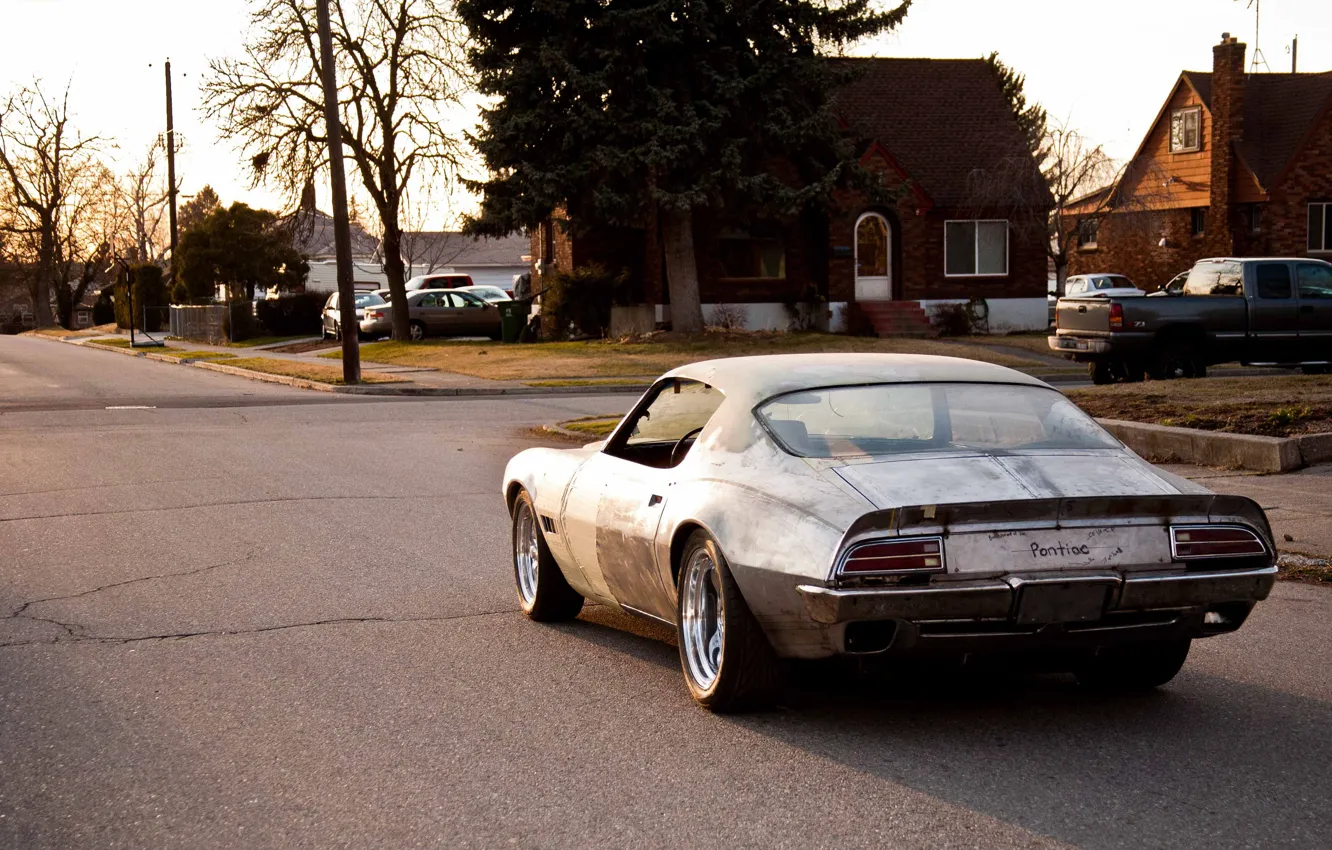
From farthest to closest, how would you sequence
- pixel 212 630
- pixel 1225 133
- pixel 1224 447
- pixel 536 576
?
pixel 1225 133 → pixel 1224 447 → pixel 536 576 → pixel 212 630

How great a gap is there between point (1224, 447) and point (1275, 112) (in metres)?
42.7

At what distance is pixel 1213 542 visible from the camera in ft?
17.9

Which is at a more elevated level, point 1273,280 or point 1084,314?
point 1273,280

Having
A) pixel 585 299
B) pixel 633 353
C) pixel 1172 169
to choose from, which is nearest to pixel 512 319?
pixel 585 299

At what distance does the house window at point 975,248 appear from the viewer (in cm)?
4269

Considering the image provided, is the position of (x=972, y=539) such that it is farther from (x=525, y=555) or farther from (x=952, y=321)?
(x=952, y=321)

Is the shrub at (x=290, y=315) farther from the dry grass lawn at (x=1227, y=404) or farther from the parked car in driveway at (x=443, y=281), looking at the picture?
the dry grass lawn at (x=1227, y=404)

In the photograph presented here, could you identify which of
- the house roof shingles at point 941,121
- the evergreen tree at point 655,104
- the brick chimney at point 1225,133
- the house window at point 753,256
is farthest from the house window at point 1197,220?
the evergreen tree at point 655,104

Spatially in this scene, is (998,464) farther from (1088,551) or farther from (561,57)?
(561,57)

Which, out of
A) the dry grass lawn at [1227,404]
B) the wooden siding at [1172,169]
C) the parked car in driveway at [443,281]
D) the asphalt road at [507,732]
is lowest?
the asphalt road at [507,732]

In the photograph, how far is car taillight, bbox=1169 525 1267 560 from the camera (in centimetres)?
540

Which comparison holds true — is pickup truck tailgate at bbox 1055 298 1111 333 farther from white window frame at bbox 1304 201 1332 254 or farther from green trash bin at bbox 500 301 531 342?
white window frame at bbox 1304 201 1332 254

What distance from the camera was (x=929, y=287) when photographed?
1668 inches

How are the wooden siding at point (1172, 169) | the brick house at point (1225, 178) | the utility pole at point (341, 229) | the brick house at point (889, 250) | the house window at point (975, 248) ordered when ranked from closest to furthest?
the utility pole at point (341, 229) → the brick house at point (889, 250) → the house window at point (975, 248) → the brick house at point (1225, 178) → the wooden siding at point (1172, 169)
